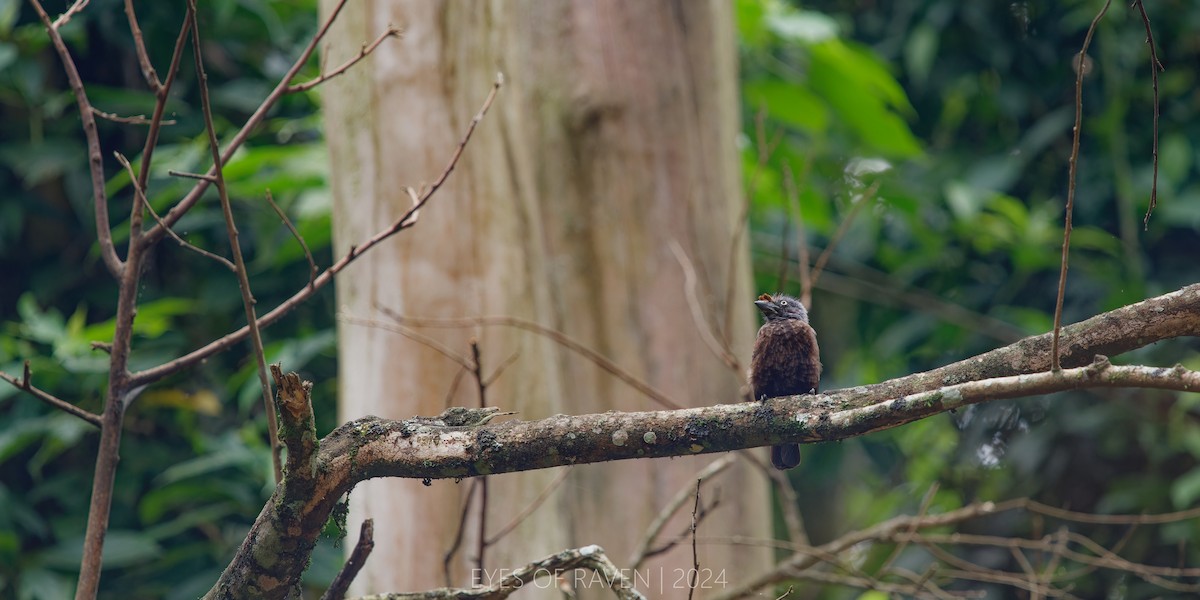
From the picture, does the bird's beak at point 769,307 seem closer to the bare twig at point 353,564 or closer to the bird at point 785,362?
the bird at point 785,362

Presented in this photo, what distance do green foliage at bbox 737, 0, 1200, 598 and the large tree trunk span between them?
36.9 inches

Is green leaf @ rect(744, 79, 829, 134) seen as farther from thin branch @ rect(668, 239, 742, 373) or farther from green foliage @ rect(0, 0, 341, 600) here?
green foliage @ rect(0, 0, 341, 600)

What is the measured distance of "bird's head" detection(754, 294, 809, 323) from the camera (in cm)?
275

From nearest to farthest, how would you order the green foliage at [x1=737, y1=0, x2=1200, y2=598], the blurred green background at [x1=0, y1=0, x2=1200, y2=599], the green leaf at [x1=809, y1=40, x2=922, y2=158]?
the blurred green background at [x1=0, y1=0, x2=1200, y2=599]
the green leaf at [x1=809, y1=40, x2=922, y2=158]
the green foliage at [x1=737, y1=0, x2=1200, y2=598]

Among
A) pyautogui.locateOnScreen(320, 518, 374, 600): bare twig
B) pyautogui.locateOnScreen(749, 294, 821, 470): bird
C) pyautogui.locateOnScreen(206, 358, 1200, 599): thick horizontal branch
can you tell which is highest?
pyautogui.locateOnScreen(749, 294, 821, 470): bird

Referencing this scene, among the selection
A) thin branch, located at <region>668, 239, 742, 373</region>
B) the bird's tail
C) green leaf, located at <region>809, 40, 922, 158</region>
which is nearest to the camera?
the bird's tail

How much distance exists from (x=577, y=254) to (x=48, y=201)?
273 cm

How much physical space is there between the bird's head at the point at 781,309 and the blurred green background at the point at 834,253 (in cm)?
123

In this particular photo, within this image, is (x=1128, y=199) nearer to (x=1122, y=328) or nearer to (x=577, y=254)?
(x=577, y=254)

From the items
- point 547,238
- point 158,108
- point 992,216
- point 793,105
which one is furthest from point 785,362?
point 992,216

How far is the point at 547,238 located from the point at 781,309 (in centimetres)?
Result: 187

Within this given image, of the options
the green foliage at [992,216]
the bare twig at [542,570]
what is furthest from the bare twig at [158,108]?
the green foliage at [992,216]

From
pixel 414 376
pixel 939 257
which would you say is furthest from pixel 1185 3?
pixel 414 376

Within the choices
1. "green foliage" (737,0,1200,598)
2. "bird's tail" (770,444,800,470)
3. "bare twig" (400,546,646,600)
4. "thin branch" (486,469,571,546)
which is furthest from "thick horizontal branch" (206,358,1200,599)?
"green foliage" (737,0,1200,598)
